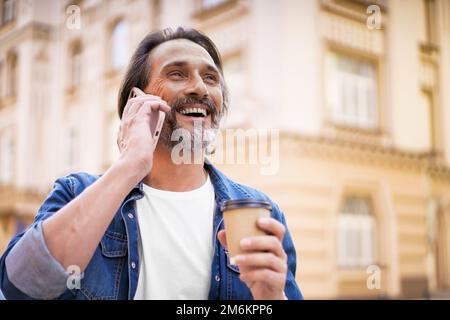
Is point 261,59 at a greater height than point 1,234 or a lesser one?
greater

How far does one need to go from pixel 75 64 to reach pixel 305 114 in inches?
62.4

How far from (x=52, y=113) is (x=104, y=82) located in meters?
0.44

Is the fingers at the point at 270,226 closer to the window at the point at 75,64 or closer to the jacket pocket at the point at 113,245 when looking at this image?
the jacket pocket at the point at 113,245

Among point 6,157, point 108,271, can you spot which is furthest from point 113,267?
point 6,157

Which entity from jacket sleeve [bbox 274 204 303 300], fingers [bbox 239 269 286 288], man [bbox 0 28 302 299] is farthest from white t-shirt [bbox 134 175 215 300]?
fingers [bbox 239 269 286 288]

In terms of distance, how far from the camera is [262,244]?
0.57 meters

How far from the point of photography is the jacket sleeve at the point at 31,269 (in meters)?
0.67

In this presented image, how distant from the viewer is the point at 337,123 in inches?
144

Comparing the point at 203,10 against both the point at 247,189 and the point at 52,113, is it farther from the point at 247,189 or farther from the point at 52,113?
the point at 247,189

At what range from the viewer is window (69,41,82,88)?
3752mm

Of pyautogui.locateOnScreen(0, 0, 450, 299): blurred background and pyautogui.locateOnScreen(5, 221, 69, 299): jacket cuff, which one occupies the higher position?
pyautogui.locateOnScreen(0, 0, 450, 299): blurred background

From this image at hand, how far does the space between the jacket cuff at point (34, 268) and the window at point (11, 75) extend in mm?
2905

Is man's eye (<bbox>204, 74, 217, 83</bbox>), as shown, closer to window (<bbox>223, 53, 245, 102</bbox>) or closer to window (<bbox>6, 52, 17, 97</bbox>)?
window (<bbox>223, 53, 245, 102</bbox>)

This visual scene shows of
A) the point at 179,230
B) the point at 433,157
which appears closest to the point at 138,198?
the point at 179,230
